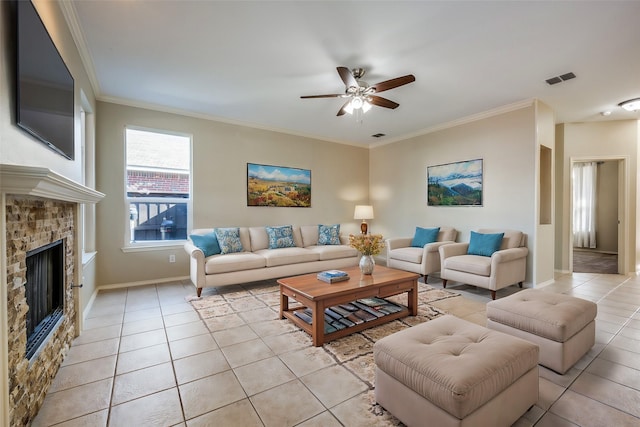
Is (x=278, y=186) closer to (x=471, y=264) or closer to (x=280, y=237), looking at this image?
(x=280, y=237)

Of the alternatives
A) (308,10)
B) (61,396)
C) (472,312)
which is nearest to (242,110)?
(308,10)

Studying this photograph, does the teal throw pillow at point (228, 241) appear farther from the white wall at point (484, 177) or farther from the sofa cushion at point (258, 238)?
the white wall at point (484, 177)

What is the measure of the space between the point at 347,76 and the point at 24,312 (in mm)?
2884

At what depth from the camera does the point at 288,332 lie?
2.68m

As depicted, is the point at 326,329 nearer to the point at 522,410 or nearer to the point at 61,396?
the point at 522,410

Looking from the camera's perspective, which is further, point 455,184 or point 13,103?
point 455,184

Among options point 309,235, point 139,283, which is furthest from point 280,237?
point 139,283

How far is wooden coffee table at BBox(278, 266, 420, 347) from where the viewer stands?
96.9 inches

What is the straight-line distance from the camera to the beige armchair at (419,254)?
442 cm

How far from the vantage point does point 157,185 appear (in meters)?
4.40

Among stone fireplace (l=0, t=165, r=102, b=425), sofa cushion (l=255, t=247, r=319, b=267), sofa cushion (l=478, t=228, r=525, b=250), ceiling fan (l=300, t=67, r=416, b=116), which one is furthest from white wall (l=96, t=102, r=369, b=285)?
sofa cushion (l=478, t=228, r=525, b=250)

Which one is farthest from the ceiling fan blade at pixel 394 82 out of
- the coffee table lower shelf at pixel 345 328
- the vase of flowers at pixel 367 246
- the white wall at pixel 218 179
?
the white wall at pixel 218 179

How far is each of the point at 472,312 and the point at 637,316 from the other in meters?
1.70

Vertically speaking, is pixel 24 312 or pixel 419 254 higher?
pixel 24 312
